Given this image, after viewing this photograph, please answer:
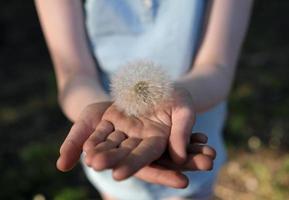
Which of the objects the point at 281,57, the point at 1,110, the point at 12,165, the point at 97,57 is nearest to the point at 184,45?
the point at 97,57

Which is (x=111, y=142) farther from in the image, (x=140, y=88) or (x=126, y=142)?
(x=140, y=88)

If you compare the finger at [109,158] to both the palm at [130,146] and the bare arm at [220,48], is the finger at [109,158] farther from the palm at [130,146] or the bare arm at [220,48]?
the bare arm at [220,48]

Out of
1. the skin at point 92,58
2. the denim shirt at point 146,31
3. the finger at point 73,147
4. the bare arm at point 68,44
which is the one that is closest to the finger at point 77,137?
the finger at point 73,147

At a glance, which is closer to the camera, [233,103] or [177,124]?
[177,124]

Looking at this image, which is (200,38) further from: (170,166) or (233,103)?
(233,103)

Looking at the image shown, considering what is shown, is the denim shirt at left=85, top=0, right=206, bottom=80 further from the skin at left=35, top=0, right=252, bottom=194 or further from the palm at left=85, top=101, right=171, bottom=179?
the palm at left=85, top=101, right=171, bottom=179

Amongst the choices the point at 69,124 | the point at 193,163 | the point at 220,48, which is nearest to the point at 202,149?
the point at 193,163
